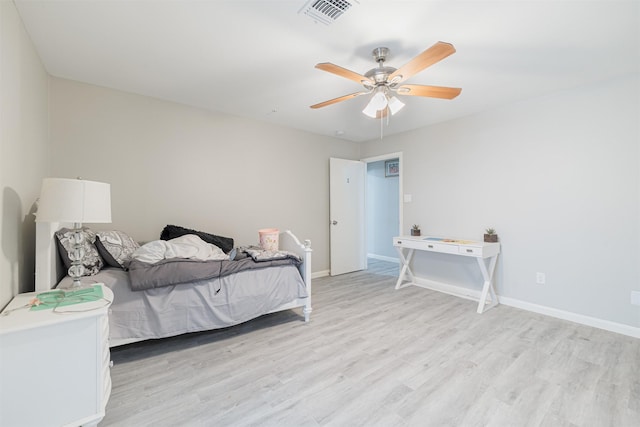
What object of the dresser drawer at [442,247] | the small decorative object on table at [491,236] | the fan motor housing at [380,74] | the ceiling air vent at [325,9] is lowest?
the dresser drawer at [442,247]

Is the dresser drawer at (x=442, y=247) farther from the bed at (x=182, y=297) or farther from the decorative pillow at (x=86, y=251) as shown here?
the decorative pillow at (x=86, y=251)

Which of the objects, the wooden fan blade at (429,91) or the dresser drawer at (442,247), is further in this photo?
the dresser drawer at (442,247)

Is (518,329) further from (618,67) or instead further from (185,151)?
(185,151)

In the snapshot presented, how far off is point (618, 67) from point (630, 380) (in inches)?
97.2

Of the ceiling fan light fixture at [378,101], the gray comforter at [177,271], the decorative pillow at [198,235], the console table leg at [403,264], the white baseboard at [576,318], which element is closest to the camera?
the gray comforter at [177,271]

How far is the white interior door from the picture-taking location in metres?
4.66

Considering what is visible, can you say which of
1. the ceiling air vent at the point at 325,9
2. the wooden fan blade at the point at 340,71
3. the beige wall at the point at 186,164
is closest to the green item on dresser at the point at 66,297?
the beige wall at the point at 186,164

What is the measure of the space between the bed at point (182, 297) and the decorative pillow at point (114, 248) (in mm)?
75

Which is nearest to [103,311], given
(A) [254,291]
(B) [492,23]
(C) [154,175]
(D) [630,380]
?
(A) [254,291]

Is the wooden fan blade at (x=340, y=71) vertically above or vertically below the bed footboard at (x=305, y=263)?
above

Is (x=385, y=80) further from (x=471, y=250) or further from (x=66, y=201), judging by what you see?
(x=66, y=201)

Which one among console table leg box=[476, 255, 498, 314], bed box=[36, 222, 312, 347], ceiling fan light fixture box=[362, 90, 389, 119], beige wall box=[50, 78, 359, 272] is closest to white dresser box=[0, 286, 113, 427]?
bed box=[36, 222, 312, 347]

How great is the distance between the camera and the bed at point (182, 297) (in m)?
1.87

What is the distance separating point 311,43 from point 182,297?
219cm
